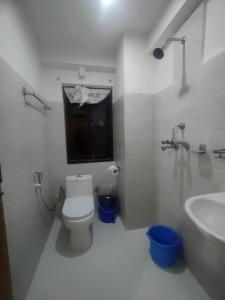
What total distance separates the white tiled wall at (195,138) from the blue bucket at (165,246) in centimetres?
9

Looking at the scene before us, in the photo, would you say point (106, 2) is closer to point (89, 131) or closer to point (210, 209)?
point (89, 131)

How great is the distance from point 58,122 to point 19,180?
3.99ft

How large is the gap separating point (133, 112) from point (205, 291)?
6.08 ft

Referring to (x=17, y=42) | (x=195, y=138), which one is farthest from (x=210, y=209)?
(x=17, y=42)

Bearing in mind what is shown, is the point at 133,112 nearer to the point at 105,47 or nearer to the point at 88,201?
the point at 105,47

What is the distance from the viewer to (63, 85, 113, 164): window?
2412 mm

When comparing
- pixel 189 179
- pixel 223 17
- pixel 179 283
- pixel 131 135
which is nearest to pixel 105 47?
pixel 131 135

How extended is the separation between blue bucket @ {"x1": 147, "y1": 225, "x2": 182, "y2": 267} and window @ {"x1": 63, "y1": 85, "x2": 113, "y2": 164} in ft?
4.16

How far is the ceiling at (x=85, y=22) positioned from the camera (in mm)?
1452

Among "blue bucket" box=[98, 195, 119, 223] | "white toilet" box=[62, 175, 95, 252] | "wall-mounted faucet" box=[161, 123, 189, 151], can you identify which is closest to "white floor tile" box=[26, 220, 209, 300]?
"white toilet" box=[62, 175, 95, 252]

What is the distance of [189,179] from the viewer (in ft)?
4.62

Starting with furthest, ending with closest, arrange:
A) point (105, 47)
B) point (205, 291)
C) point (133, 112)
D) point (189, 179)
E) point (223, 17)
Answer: point (105, 47) → point (133, 112) → point (189, 179) → point (205, 291) → point (223, 17)

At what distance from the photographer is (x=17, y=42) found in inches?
53.5

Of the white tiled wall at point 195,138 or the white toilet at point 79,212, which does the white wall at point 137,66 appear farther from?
the white toilet at point 79,212
